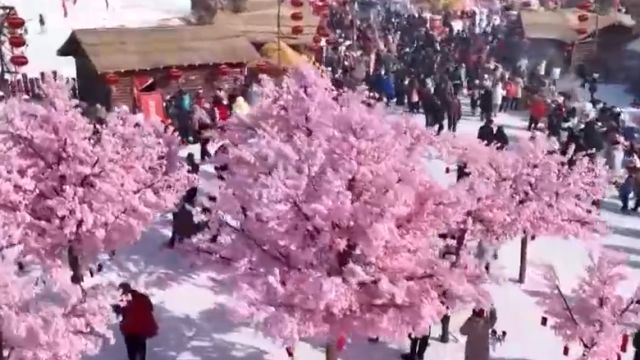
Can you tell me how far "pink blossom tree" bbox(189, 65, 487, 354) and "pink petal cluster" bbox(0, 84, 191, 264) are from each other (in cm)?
199

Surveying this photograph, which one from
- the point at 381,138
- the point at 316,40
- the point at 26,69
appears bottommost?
the point at 26,69

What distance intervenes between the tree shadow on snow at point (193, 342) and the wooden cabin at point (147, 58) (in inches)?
395

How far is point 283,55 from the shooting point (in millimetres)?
24234

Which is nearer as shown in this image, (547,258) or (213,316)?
(213,316)

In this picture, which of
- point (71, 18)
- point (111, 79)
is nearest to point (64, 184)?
point (111, 79)

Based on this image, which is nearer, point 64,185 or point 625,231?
point 64,185

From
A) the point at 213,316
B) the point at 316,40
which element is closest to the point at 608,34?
the point at 316,40

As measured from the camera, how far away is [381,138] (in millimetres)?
9797

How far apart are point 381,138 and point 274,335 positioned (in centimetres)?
247

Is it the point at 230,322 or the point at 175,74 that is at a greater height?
the point at 175,74

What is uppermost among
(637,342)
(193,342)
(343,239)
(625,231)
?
(343,239)

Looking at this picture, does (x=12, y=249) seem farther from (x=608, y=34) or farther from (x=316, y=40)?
(x=608, y=34)

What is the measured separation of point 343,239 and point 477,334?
2175 millimetres

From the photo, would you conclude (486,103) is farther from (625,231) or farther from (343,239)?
(343,239)
